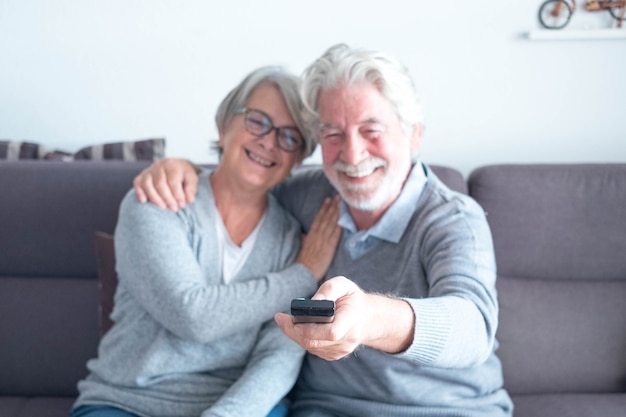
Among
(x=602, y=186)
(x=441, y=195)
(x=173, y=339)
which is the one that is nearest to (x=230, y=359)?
(x=173, y=339)

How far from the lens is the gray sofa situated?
1.81 m

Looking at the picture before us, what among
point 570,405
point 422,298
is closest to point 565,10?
point 570,405

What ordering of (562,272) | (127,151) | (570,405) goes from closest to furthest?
(570,405) → (562,272) → (127,151)

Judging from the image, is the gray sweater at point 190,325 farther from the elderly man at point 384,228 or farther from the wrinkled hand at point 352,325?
the wrinkled hand at point 352,325

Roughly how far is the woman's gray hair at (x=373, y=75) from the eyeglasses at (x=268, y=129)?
5.3 inches

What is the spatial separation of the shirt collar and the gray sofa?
1.37ft

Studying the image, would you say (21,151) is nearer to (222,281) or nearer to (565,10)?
(222,281)

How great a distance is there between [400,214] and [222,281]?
0.45 metres

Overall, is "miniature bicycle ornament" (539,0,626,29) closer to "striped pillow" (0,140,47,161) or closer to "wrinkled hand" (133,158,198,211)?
"wrinkled hand" (133,158,198,211)

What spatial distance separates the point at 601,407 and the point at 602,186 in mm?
606

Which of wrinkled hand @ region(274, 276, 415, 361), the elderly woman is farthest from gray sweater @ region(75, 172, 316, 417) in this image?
wrinkled hand @ region(274, 276, 415, 361)

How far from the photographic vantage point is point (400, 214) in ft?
4.75

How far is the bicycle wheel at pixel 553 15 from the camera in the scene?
2.15 metres

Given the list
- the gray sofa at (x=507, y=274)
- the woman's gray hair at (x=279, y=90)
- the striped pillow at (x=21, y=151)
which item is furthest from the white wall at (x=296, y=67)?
the woman's gray hair at (x=279, y=90)
